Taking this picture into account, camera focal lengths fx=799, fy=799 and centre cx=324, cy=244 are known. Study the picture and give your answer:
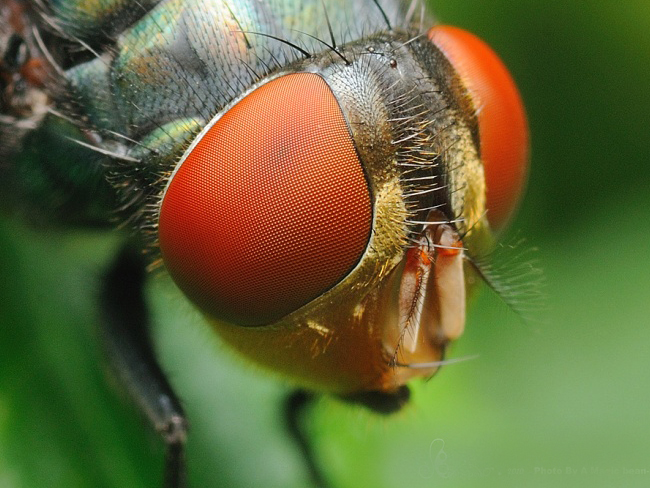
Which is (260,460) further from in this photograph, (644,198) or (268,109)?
(644,198)

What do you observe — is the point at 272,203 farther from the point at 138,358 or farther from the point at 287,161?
the point at 138,358

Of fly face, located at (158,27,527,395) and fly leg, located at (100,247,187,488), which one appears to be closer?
fly face, located at (158,27,527,395)

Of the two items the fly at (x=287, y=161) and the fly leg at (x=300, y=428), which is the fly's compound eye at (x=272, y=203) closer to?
the fly at (x=287, y=161)

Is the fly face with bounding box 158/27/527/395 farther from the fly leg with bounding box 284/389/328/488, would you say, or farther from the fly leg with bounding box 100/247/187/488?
the fly leg with bounding box 284/389/328/488

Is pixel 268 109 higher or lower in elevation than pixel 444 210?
higher

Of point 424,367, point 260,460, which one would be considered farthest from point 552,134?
point 424,367

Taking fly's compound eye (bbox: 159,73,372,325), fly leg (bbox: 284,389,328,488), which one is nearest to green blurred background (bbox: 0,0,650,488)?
fly leg (bbox: 284,389,328,488)
